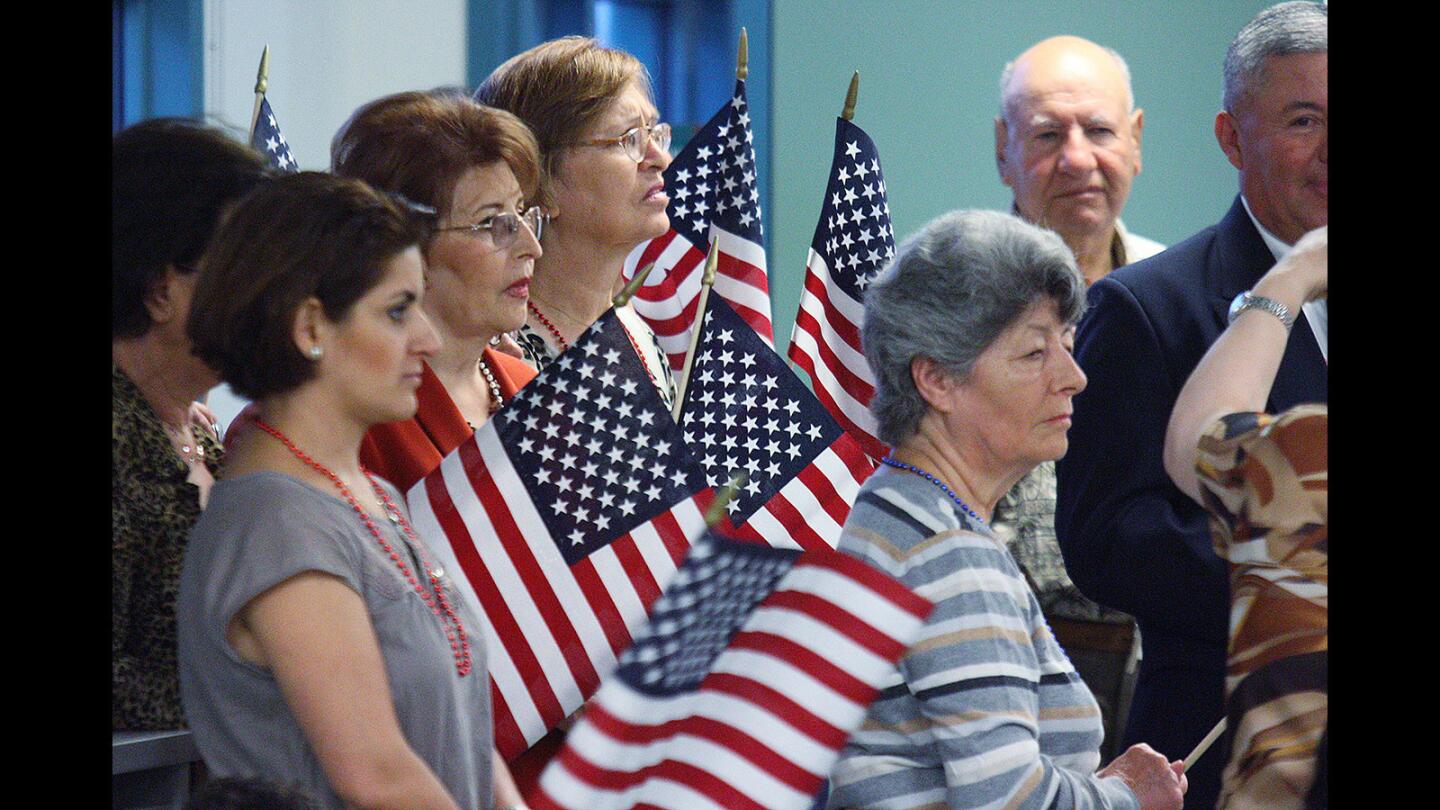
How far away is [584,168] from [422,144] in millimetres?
666

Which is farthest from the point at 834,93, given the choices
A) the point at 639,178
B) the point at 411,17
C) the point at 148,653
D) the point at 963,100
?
the point at 148,653

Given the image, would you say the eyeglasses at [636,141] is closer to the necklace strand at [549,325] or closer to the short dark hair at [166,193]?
the necklace strand at [549,325]

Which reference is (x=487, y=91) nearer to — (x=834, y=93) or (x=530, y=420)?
(x=530, y=420)

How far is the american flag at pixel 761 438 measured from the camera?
281 cm

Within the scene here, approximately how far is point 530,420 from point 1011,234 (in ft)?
2.22

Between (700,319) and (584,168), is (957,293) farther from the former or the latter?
(584,168)

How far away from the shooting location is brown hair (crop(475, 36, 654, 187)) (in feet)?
9.77

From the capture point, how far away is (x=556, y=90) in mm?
2982

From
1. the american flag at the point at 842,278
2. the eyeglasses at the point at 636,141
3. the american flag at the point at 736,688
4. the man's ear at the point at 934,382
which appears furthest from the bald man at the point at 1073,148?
the american flag at the point at 736,688

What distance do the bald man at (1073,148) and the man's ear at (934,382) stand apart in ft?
5.93

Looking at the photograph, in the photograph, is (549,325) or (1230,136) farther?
(549,325)

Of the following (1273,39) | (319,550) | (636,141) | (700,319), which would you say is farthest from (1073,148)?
(319,550)
